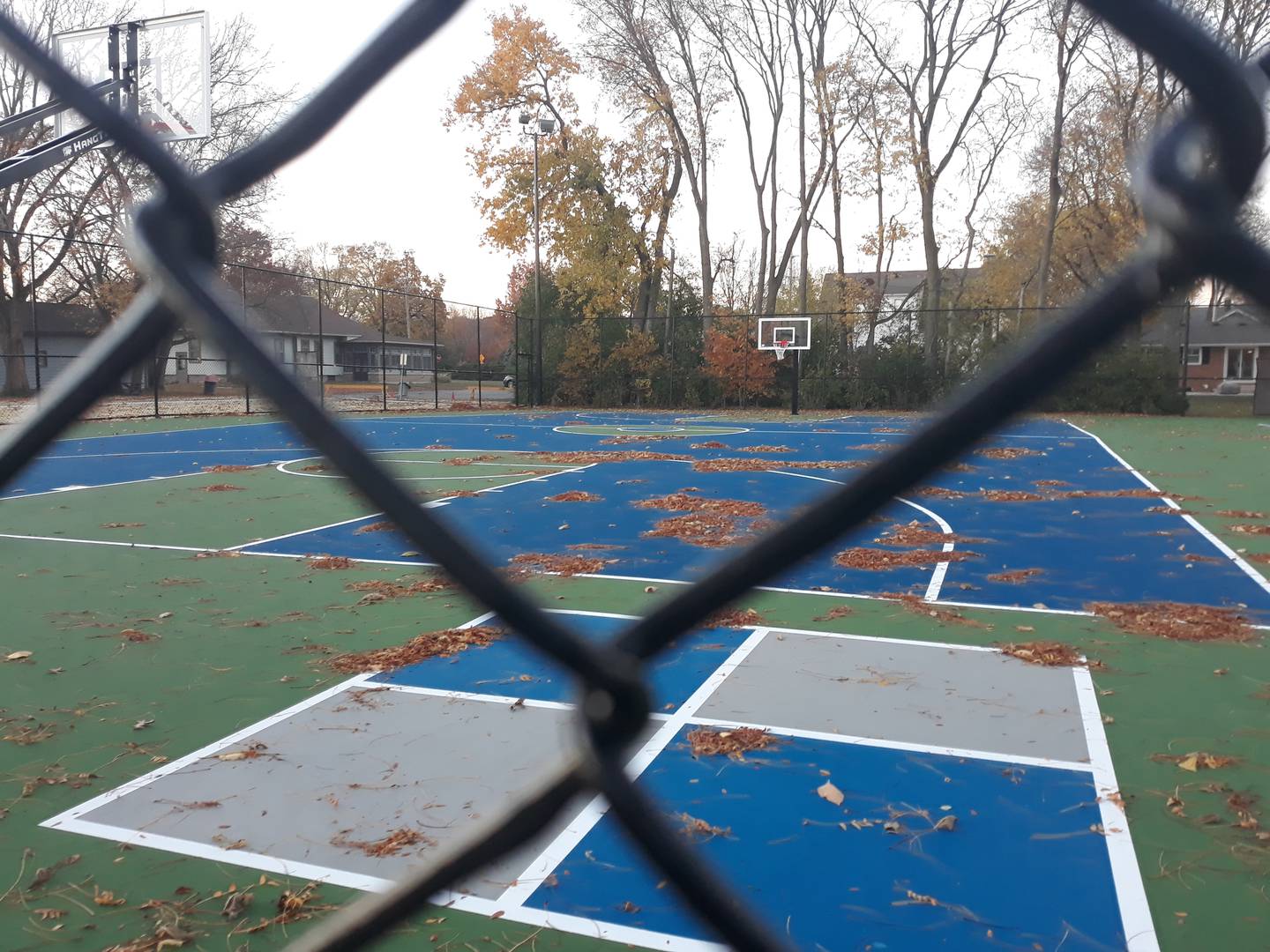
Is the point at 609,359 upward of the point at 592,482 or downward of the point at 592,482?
upward

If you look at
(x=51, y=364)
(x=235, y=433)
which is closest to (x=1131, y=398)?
(x=235, y=433)

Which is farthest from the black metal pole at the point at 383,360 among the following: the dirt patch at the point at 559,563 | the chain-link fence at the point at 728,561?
the chain-link fence at the point at 728,561

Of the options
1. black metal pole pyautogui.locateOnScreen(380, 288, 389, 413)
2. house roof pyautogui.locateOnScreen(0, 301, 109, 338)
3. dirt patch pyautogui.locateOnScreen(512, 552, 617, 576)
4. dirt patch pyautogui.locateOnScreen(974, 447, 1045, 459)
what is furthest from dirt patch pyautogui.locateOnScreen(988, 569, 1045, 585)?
black metal pole pyautogui.locateOnScreen(380, 288, 389, 413)

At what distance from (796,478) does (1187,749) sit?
8.15m

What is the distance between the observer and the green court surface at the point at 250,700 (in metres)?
2.46

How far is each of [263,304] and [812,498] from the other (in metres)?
15.3

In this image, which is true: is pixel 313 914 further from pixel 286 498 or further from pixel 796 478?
pixel 796 478

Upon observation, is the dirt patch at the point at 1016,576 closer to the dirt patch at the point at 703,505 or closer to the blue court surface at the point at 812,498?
the blue court surface at the point at 812,498

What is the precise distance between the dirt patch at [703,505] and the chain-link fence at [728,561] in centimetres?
820

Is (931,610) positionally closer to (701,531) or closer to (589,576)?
(589,576)

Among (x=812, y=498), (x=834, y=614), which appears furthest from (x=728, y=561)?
(x=834, y=614)

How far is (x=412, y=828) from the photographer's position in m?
2.93

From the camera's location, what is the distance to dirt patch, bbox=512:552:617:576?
6.55m

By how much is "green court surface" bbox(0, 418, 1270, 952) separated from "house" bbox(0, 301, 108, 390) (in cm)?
1123
